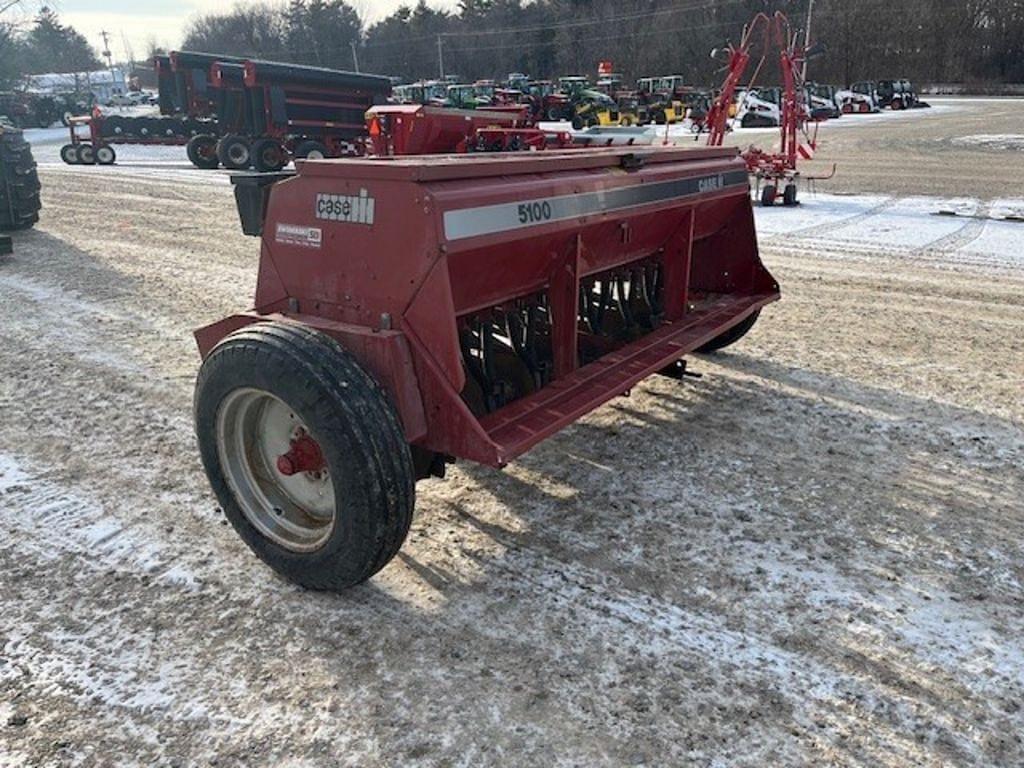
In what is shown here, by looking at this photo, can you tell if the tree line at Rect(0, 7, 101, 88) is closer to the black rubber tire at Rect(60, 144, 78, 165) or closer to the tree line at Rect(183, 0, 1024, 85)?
the tree line at Rect(183, 0, 1024, 85)

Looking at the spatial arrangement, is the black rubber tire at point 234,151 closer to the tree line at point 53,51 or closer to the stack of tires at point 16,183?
the stack of tires at point 16,183

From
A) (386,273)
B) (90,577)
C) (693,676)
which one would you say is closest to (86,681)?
(90,577)

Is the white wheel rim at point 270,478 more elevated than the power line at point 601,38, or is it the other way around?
the power line at point 601,38

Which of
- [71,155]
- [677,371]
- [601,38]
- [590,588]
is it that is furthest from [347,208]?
[601,38]

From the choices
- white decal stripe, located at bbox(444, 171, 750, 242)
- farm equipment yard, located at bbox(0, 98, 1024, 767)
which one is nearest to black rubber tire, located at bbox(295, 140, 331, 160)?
farm equipment yard, located at bbox(0, 98, 1024, 767)

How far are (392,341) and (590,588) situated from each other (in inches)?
44.5

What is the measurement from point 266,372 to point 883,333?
14.9ft

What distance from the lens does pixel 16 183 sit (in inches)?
372

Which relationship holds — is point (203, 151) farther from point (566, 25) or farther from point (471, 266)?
point (566, 25)

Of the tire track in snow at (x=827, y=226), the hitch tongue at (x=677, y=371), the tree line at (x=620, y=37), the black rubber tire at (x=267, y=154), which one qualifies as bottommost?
the hitch tongue at (x=677, y=371)

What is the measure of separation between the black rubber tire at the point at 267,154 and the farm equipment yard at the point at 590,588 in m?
14.0

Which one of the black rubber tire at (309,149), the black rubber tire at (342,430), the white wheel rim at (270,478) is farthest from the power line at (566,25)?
the black rubber tire at (342,430)

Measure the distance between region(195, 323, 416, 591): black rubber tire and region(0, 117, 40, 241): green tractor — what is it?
8663 mm

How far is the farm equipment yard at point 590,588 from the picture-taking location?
2191 millimetres
